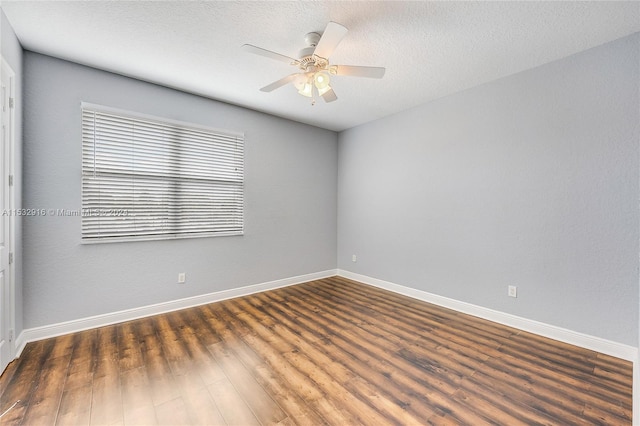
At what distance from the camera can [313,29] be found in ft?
7.01

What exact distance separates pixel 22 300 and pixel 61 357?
71 cm

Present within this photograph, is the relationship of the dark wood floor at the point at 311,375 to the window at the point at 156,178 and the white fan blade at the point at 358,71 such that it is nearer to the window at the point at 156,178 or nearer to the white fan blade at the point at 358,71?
the window at the point at 156,178

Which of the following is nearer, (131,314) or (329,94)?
(329,94)

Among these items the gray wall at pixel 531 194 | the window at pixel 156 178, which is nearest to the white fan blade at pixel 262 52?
the window at pixel 156 178

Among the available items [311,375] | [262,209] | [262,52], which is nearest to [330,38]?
[262,52]

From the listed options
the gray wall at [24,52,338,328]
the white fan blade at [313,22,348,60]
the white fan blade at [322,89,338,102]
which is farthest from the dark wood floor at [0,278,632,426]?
the white fan blade at [313,22,348,60]

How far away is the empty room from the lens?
187 cm

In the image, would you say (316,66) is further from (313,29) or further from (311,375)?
(311,375)

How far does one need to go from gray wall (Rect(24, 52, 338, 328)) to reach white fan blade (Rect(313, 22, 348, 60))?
2.11 metres

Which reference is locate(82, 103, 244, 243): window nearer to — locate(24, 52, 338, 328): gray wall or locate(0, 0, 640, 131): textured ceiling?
locate(24, 52, 338, 328): gray wall

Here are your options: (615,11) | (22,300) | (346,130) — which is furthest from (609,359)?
(22,300)

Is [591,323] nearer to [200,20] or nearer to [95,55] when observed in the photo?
[200,20]

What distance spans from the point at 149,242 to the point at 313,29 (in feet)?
9.12

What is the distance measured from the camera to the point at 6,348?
2.04 metres
